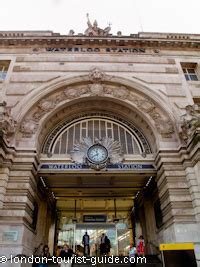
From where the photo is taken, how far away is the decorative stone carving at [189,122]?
45.0ft

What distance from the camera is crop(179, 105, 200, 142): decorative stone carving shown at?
13.7 metres

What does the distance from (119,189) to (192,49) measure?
14.8 meters

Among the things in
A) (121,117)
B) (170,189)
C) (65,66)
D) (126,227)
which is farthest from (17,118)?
(126,227)

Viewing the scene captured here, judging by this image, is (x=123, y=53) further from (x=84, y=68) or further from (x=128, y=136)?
(x=128, y=136)

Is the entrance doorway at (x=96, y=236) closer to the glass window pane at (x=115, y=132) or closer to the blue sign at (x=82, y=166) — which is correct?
the blue sign at (x=82, y=166)

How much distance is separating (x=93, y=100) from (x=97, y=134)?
9.38 feet

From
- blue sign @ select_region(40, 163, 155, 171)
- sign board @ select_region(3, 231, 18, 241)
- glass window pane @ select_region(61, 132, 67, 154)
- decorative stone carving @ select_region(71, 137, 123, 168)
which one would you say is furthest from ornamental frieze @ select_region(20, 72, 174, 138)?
sign board @ select_region(3, 231, 18, 241)

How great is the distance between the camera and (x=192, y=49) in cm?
2144

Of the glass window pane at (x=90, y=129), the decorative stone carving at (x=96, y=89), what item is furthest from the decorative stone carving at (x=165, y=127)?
the decorative stone carving at (x=96, y=89)

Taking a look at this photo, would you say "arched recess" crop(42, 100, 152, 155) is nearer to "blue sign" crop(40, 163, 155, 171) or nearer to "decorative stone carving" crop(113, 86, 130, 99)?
"decorative stone carving" crop(113, 86, 130, 99)

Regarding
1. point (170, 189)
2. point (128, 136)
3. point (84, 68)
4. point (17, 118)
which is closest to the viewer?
point (170, 189)

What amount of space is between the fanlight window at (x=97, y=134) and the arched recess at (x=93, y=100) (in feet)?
4.49

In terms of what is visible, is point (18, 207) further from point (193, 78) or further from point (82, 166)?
point (193, 78)

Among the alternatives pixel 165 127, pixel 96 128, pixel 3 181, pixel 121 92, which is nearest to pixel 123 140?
pixel 96 128
